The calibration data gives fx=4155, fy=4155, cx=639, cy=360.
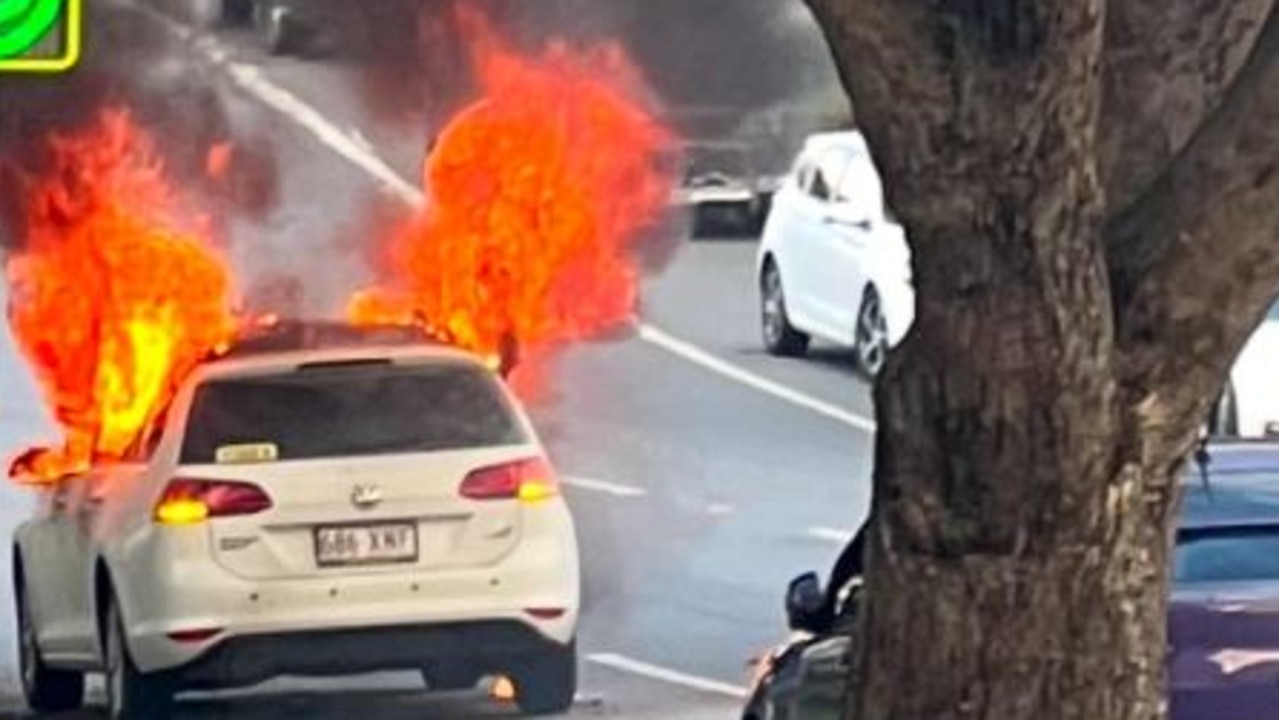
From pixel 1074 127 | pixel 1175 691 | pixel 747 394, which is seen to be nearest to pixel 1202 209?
pixel 1074 127

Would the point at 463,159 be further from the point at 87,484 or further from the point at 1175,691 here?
the point at 1175,691

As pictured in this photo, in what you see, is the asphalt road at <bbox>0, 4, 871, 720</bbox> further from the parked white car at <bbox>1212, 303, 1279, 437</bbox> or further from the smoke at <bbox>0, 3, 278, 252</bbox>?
the parked white car at <bbox>1212, 303, 1279, 437</bbox>

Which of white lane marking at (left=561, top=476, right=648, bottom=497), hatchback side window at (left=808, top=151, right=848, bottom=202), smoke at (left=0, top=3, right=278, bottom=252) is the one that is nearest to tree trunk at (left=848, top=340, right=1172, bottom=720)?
white lane marking at (left=561, top=476, right=648, bottom=497)

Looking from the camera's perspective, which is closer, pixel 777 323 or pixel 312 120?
pixel 312 120

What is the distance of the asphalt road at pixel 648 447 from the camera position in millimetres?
17016

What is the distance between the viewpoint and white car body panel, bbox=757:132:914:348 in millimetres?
19906

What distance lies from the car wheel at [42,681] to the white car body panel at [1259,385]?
20.7ft

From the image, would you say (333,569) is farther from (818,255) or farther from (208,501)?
(818,255)

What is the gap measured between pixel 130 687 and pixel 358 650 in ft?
3.01

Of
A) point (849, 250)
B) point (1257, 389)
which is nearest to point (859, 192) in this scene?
point (849, 250)

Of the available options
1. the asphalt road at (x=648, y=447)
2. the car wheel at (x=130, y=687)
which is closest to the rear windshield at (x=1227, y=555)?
the asphalt road at (x=648, y=447)

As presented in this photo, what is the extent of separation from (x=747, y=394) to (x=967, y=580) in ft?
38.2

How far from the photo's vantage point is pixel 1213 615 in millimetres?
9602

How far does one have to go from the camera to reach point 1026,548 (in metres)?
7.98
